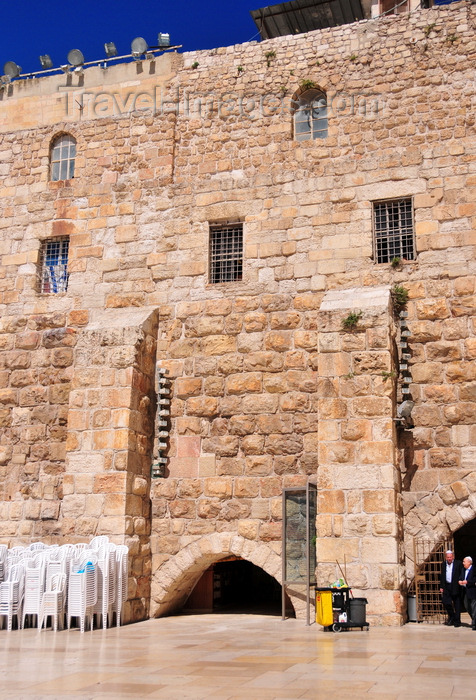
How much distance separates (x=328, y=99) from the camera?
1068 cm

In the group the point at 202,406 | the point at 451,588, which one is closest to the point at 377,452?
the point at 451,588

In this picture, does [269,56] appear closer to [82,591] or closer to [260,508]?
[260,508]

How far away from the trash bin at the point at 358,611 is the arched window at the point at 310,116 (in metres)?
6.25

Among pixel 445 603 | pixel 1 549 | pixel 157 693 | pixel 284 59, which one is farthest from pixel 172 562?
pixel 284 59

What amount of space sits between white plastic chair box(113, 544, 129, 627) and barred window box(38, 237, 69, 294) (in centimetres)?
425

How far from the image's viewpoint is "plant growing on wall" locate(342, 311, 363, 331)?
Result: 8820 mm

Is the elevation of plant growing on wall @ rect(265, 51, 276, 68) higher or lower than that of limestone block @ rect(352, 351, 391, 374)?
higher

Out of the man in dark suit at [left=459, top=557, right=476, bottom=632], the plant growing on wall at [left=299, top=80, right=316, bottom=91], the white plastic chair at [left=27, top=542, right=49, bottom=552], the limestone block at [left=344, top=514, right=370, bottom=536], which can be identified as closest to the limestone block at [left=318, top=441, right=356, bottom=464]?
the limestone block at [left=344, top=514, right=370, bottom=536]

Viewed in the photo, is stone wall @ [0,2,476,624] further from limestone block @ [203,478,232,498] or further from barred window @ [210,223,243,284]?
barred window @ [210,223,243,284]

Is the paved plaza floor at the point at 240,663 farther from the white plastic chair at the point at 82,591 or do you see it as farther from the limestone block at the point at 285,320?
the limestone block at the point at 285,320

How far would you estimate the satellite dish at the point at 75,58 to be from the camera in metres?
12.2

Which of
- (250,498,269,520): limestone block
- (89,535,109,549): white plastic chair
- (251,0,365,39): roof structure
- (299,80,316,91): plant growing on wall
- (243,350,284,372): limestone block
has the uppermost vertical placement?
(251,0,365,39): roof structure

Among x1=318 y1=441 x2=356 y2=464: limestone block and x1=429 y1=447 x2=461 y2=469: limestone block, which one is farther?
x1=429 y1=447 x2=461 y2=469: limestone block

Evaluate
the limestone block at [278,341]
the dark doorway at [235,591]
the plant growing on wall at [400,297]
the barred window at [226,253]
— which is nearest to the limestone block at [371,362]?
the plant growing on wall at [400,297]
